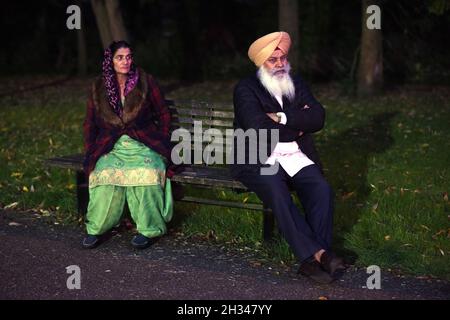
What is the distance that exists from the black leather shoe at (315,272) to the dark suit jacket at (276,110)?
2.81 ft

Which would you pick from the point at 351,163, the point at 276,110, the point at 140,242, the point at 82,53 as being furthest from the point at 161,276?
the point at 82,53

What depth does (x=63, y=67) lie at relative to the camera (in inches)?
931

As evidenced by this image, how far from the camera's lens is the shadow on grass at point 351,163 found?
6.74 m

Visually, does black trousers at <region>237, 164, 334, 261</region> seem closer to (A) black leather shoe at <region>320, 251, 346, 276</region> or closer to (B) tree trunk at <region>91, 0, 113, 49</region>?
(A) black leather shoe at <region>320, 251, 346, 276</region>

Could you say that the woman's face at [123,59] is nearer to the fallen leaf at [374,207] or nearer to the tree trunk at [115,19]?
the fallen leaf at [374,207]

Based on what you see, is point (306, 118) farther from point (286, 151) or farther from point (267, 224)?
point (267, 224)

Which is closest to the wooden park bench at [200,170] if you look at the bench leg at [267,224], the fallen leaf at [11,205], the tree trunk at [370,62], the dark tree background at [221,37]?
the bench leg at [267,224]

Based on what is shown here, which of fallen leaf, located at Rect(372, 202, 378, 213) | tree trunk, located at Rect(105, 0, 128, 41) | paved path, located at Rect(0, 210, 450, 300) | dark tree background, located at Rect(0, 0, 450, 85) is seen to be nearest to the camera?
paved path, located at Rect(0, 210, 450, 300)

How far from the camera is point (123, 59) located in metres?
6.36

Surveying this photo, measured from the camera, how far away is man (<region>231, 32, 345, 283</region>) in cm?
545

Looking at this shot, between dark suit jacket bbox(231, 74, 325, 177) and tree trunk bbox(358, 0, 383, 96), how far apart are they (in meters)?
8.73

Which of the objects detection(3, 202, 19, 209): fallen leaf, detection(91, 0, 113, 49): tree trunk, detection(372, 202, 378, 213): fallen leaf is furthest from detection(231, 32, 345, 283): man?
detection(91, 0, 113, 49): tree trunk

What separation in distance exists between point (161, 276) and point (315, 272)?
1.01m
